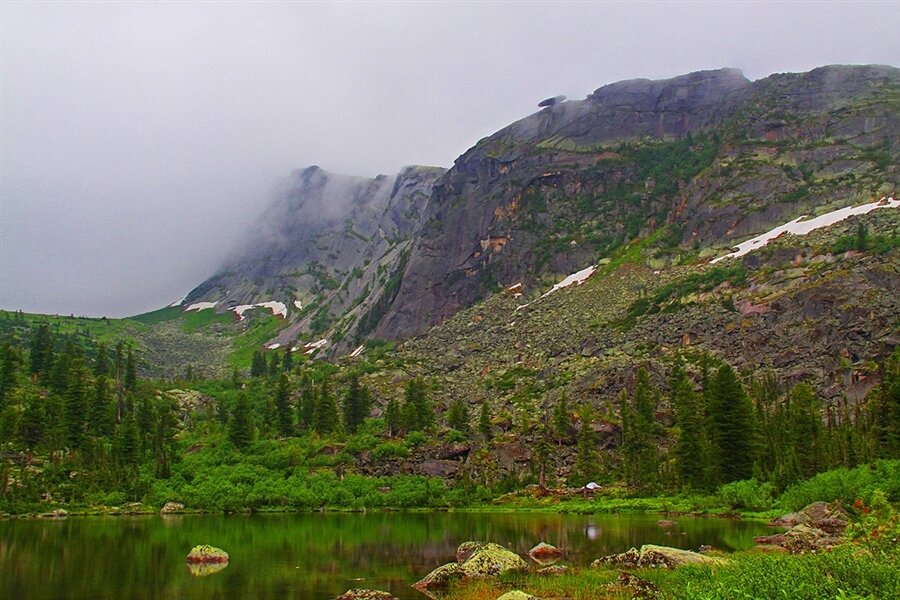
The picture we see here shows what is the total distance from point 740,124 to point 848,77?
94.6ft

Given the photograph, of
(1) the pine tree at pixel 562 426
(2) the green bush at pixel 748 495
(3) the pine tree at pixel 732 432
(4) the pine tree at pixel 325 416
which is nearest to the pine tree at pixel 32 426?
A: (4) the pine tree at pixel 325 416

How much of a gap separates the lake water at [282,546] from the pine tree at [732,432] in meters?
15.2

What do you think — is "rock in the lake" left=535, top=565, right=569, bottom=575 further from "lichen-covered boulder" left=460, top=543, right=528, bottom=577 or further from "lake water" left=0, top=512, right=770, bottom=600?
"lake water" left=0, top=512, right=770, bottom=600

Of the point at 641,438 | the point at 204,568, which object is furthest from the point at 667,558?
the point at 641,438

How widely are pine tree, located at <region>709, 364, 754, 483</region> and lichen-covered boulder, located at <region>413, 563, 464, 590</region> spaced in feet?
170

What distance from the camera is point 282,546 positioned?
45312mm

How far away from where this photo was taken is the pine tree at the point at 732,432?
7400 cm

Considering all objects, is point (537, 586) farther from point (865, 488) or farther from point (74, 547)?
point (74, 547)

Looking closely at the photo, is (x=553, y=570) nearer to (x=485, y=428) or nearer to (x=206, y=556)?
(x=206, y=556)

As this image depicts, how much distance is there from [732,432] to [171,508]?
207ft

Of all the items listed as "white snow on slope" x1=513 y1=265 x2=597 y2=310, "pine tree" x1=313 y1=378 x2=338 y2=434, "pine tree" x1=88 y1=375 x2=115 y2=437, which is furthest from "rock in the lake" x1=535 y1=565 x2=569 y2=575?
"white snow on slope" x1=513 y1=265 x2=597 y2=310

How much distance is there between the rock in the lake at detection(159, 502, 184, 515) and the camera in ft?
258

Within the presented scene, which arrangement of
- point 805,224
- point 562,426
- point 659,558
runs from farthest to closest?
point 805,224
point 562,426
point 659,558

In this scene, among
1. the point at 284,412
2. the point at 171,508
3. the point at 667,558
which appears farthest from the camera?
the point at 284,412
